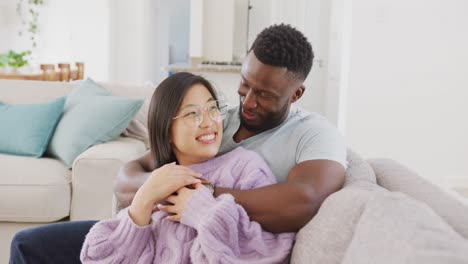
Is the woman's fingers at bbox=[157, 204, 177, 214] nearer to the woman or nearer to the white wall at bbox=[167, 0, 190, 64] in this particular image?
the woman

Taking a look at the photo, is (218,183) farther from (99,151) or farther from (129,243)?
(99,151)

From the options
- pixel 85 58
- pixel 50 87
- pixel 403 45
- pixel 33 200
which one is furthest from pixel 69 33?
pixel 33 200

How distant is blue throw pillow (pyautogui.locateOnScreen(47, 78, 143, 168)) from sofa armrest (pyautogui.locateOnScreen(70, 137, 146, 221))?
19 cm

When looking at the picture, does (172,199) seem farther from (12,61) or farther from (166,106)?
(12,61)

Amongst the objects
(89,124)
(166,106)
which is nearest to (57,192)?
(89,124)

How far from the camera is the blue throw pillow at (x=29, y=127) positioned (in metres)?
2.60

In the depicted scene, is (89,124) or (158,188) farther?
(89,124)

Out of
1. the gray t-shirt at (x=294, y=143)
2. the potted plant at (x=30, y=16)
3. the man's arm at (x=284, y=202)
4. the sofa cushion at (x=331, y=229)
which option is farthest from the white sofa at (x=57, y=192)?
the potted plant at (x=30, y=16)

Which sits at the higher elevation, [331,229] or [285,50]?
[285,50]

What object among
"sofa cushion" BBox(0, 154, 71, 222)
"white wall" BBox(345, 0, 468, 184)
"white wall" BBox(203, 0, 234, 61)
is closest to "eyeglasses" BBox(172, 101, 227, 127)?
"sofa cushion" BBox(0, 154, 71, 222)

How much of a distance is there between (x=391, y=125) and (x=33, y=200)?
256 centimetres

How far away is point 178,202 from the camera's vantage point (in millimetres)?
1110

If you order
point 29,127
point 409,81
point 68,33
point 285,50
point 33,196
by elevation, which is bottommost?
point 33,196

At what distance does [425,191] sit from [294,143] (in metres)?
0.33
